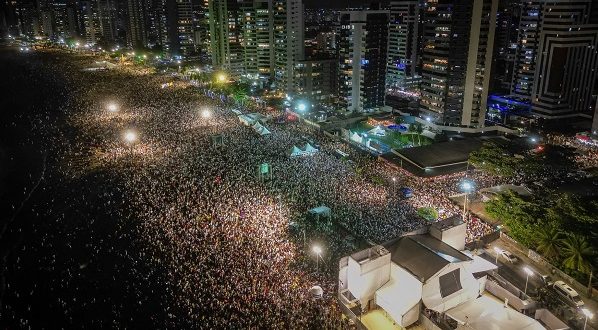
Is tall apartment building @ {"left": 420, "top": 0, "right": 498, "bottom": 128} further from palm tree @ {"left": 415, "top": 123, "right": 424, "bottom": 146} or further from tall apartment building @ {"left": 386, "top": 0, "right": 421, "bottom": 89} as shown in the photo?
tall apartment building @ {"left": 386, "top": 0, "right": 421, "bottom": 89}

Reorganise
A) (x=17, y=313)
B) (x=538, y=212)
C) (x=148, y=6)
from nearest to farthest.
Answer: (x=17, y=313), (x=538, y=212), (x=148, y=6)

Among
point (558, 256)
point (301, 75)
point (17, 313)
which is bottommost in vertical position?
point (17, 313)

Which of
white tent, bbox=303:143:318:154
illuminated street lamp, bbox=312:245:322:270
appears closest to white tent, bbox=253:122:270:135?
white tent, bbox=303:143:318:154

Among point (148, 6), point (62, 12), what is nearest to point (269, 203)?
point (148, 6)

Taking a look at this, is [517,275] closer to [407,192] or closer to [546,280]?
[546,280]

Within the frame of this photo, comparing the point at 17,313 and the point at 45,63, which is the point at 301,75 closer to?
the point at 17,313

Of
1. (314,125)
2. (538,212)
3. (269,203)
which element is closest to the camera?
(538,212)

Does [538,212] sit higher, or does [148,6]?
[148,6]

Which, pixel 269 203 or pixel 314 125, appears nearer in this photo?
pixel 269 203

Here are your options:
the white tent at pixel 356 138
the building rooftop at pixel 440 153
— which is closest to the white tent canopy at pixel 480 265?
the building rooftop at pixel 440 153
